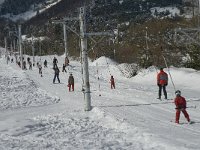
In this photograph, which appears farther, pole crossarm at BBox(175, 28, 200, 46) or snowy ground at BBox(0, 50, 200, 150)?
pole crossarm at BBox(175, 28, 200, 46)

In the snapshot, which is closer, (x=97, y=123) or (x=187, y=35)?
(x=97, y=123)

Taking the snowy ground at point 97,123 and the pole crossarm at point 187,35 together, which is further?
the pole crossarm at point 187,35

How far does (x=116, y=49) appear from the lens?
68438 millimetres

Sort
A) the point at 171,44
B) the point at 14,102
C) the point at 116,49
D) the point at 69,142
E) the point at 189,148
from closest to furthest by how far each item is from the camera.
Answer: the point at 189,148 → the point at 69,142 → the point at 14,102 → the point at 171,44 → the point at 116,49

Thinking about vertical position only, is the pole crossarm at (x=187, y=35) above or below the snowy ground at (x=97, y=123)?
above

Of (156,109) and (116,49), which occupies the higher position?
(116,49)

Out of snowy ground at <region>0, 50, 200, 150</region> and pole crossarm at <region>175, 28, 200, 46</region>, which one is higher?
pole crossarm at <region>175, 28, 200, 46</region>

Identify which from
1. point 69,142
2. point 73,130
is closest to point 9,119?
point 73,130

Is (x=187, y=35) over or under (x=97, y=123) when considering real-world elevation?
over

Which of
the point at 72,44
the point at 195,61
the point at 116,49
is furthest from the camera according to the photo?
the point at 72,44

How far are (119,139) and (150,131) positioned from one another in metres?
1.29

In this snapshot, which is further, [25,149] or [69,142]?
[69,142]

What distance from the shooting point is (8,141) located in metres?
16.7

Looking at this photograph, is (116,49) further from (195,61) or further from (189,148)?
(189,148)
